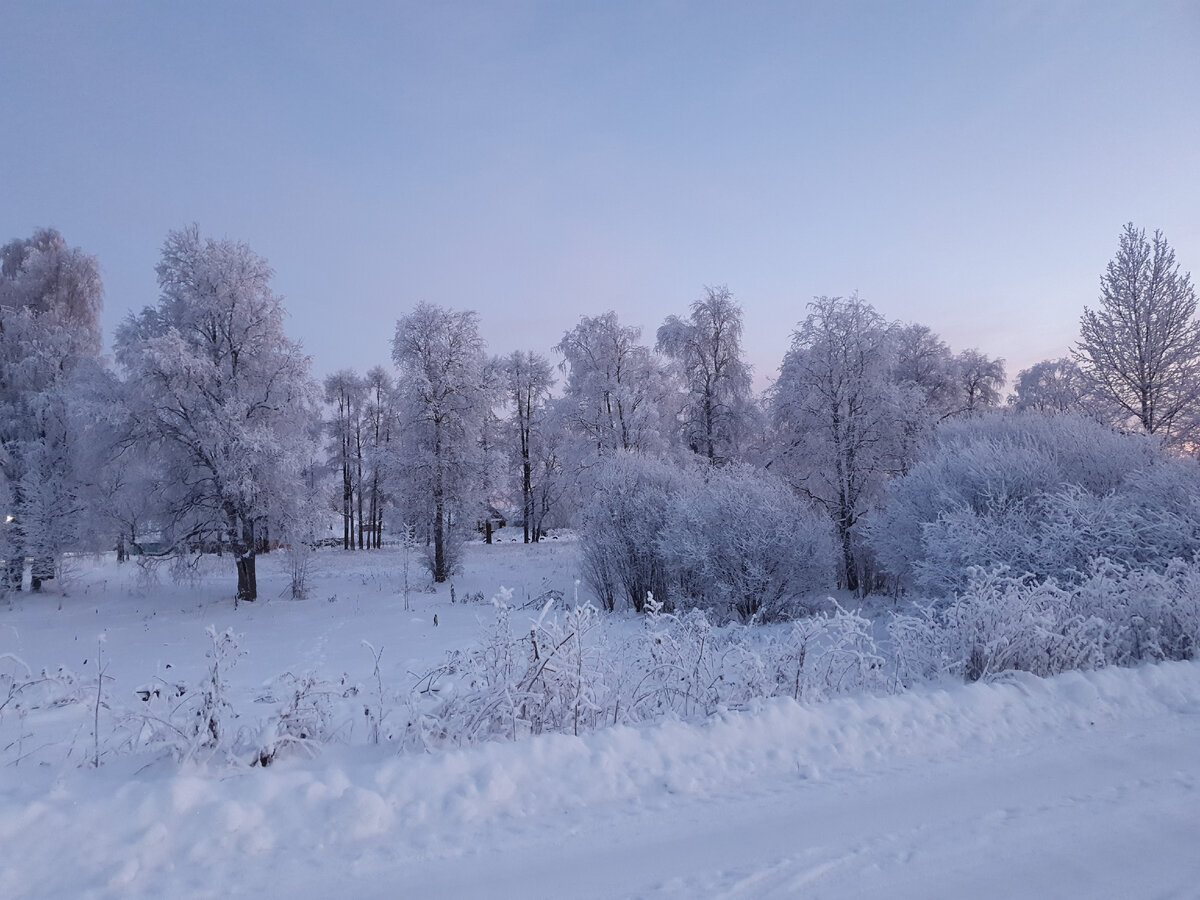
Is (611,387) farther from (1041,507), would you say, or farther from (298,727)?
(298,727)

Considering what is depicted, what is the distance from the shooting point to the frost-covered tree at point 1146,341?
656 inches

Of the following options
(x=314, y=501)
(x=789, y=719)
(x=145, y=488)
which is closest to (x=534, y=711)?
(x=789, y=719)

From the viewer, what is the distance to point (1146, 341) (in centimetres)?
1722

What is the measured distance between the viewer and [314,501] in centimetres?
1788

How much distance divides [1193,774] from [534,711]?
4.26 metres

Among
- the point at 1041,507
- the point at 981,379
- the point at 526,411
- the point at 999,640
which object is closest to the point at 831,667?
the point at 999,640

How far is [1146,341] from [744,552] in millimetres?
13788

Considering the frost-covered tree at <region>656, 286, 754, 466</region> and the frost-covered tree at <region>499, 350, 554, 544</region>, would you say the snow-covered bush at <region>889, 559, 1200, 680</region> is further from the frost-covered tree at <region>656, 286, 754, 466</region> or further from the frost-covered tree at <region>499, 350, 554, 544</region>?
the frost-covered tree at <region>499, 350, 554, 544</region>

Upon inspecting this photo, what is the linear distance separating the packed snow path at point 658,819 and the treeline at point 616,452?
26.2 ft

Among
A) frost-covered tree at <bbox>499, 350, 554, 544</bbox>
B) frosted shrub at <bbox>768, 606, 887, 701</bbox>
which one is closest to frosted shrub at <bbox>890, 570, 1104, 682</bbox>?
frosted shrub at <bbox>768, 606, 887, 701</bbox>

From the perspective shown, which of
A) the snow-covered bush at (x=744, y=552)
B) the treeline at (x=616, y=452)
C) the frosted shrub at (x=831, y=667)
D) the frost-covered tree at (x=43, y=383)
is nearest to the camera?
the frosted shrub at (x=831, y=667)

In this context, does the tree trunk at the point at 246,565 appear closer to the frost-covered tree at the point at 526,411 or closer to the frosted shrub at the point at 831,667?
the frosted shrub at the point at 831,667

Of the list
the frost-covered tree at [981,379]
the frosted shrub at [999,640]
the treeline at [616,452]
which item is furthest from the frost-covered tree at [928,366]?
the frosted shrub at [999,640]

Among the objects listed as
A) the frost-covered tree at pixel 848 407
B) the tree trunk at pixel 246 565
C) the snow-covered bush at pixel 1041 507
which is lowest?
the tree trunk at pixel 246 565
